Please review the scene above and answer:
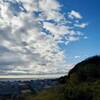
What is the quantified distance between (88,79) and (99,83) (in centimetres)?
228

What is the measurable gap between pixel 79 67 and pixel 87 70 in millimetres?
1329

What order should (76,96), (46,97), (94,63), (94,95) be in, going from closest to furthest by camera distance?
(94,95)
(76,96)
(46,97)
(94,63)

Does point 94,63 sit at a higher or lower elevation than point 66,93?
higher

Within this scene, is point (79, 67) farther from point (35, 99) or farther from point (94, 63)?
point (35, 99)

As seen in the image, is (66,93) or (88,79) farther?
(88,79)

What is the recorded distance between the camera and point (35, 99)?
20938 millimetres

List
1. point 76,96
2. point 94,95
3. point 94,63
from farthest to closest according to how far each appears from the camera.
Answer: point 94,63 → point 76,96 → point 94,95

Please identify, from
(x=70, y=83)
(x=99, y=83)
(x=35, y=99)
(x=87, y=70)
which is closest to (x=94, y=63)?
(x=87, y=70)

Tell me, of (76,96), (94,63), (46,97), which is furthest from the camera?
(94,63)

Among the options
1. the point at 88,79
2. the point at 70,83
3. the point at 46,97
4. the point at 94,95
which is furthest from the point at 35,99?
the point at 94,95

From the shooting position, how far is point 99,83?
1820 cm

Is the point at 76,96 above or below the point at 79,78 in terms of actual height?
below

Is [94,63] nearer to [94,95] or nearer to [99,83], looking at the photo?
[99,83]

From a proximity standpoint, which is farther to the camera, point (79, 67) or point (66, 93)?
point (79, 67)
